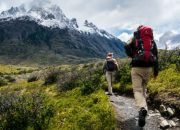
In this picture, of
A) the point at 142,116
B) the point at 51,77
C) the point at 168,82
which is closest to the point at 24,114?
the point at 142,116

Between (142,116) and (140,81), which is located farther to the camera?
(140,81)

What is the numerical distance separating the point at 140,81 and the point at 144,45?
1.40 m

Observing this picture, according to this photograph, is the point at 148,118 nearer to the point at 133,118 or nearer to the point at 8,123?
the point at 133,118

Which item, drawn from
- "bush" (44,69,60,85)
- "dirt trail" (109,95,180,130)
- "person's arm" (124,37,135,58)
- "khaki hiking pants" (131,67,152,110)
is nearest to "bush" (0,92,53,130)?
"dirt trail" (109,95,180,130)

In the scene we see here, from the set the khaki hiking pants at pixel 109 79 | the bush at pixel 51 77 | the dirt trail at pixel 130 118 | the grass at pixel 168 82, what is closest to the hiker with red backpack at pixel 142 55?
the dirt trail at pixel 130 118

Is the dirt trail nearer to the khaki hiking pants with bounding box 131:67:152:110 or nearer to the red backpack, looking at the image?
the khaki hiking pants with bounding box 131:67:152:110

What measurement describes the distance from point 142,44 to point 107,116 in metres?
2.56

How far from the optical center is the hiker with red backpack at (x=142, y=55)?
12711 millimetres

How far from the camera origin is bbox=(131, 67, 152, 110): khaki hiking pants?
43.0ft

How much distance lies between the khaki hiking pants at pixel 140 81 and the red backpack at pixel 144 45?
18.5 inches

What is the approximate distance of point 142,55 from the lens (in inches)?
500

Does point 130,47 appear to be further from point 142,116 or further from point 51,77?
point 51,77

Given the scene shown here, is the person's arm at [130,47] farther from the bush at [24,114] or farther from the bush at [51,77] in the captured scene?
the bush at [51,77]

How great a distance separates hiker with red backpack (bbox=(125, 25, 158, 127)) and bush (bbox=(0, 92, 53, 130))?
3027 mm
